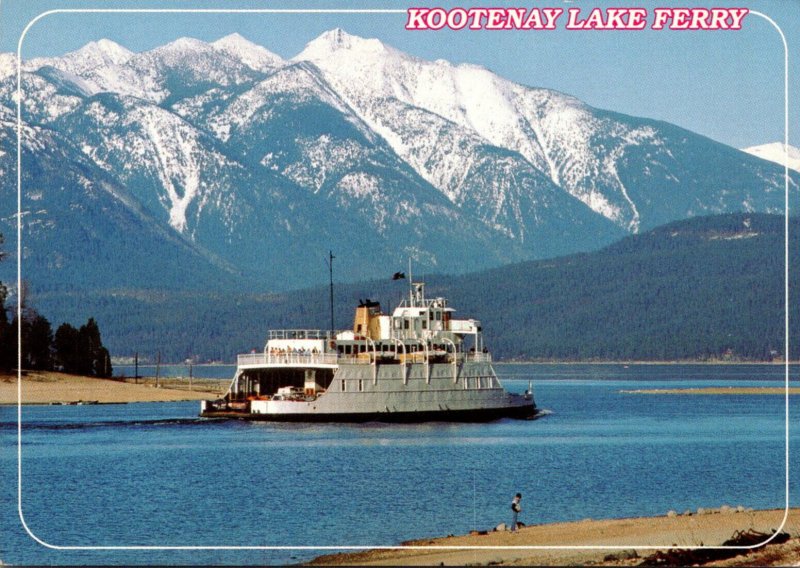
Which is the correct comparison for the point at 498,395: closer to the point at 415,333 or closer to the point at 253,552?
the point at 415,333

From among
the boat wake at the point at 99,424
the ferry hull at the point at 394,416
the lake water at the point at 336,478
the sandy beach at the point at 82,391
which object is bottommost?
the lake water at the point at 336,478

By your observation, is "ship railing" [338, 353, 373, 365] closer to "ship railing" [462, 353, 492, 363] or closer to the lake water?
the lake water

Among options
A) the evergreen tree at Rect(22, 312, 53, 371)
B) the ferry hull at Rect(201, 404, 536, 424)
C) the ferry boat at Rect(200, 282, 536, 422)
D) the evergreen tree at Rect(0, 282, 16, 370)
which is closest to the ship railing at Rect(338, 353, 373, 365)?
the ferry boat at Rect(200, 282, 536, 422)

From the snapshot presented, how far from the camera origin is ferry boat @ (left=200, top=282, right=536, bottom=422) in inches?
4373

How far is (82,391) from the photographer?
15838cm

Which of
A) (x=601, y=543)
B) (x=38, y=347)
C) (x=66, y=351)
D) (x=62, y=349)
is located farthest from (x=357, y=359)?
(x=601, y=543)

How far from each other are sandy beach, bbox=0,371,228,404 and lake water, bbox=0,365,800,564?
29589 mm

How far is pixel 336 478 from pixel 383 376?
3860 centimetres

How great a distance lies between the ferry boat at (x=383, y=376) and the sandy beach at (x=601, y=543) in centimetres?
5725

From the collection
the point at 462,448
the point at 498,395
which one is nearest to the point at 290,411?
the point at 498,395

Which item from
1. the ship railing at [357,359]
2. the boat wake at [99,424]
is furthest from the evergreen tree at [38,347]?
the ship railing at [357,359]

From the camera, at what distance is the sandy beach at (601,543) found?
134ft

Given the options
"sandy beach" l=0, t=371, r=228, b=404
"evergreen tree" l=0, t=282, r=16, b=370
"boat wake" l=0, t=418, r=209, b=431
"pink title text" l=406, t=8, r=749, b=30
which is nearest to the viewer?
"pink title text" l=406, t=8, r=749, b=30

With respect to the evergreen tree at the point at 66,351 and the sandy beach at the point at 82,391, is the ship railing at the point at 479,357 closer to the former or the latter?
the sandy beach at the point at 82,391
